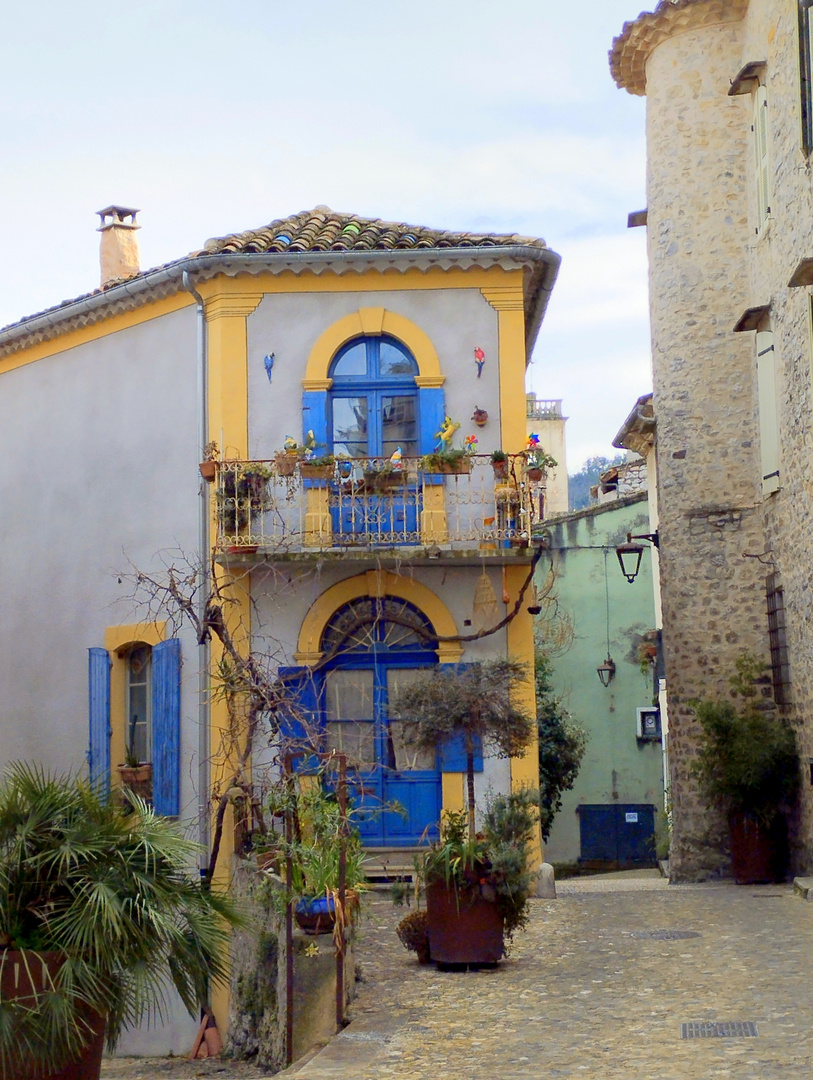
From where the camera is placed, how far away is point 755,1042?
7.05 m

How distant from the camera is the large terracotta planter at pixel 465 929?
31.1ft

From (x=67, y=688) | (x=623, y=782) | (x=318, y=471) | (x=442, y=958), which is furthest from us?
(x=623, y=782)

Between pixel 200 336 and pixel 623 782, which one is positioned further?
pixel 623 782

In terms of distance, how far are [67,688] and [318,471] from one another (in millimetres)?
4474

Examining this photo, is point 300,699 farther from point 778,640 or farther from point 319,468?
point 778,640

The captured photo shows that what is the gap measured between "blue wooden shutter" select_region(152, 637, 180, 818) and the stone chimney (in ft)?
20.7

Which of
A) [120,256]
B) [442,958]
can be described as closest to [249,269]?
[120,256]

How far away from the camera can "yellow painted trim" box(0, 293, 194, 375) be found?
15.4m

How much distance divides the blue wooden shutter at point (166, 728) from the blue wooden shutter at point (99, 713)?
78 centimetres

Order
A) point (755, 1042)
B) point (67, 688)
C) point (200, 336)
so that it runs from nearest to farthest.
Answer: point (755, 1042), point (200, 336), point (67, 688)

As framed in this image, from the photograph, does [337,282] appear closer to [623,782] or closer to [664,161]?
[664,161]

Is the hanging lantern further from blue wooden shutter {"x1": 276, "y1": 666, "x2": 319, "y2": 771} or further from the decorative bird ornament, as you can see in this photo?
blue wooden shutter {"x1": 276, "y1": 666, "x2": 319, "y2": 771}

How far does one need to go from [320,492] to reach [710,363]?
17.0 feet

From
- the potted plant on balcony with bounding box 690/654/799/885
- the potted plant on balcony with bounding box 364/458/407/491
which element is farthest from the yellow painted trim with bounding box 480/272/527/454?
the potted plant on balcony with bounding box 690/654/799/885
